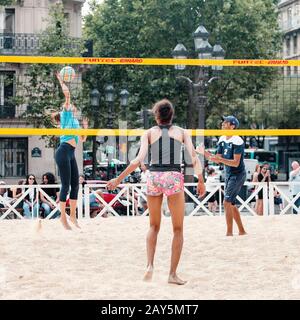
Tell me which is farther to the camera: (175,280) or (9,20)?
(9,20)

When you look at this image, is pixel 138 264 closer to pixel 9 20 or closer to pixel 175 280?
Result: pixel 175 280

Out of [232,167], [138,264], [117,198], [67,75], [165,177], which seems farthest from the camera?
[117,198]

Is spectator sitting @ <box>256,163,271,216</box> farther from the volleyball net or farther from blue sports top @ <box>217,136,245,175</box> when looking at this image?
the volleyball net

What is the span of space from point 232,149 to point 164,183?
3.97 m

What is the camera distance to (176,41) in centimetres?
4006

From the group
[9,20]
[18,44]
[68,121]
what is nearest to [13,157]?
[18,44]

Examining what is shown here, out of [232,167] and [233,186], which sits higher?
[232,167]

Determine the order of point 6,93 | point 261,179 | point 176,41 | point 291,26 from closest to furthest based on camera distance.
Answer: point 261,179 < point 6,93 < point 176,41 < point 291,26

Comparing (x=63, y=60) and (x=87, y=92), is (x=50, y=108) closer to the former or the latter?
(x=87, y=92)

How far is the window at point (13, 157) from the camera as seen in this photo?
3738cm

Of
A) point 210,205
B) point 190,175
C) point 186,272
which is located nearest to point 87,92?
point 190,175

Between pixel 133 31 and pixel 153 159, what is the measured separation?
3454cm
